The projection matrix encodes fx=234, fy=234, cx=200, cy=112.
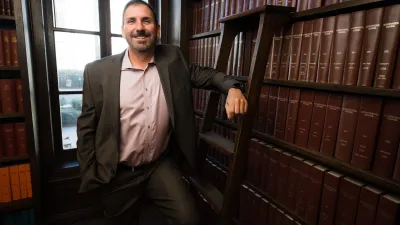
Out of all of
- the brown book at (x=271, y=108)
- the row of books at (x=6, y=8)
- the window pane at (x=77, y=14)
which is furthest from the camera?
the window pane at (x=77, y=14)

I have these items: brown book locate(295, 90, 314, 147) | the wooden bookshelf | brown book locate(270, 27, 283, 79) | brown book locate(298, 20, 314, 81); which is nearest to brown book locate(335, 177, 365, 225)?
brown book locate(295, 90, 314, 147)

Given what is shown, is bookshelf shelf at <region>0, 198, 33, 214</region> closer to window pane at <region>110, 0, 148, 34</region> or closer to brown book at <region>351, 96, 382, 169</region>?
window pane at <region>110, 0, 148, 34</region>

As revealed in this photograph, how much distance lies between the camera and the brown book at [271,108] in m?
1.20

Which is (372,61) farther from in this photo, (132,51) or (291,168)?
(132,51)

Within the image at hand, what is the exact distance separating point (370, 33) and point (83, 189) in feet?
4.82

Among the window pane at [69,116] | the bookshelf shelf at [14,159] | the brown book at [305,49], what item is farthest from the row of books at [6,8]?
the brown book at [305,49]

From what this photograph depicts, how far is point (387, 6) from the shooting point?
768 millimetres

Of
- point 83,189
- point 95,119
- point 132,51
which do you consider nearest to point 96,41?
point 132,51

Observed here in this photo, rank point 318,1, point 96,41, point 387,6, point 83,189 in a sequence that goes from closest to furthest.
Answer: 1. point 387,6
2. point 318,1
3. point 83,189
4. point 96,41

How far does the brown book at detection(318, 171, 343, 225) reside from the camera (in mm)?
934

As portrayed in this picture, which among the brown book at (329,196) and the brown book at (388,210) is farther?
the brown book at (329,196)

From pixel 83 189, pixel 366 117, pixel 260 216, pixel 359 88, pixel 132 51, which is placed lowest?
pixel 260 216

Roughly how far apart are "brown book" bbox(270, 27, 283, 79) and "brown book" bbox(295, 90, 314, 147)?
0.18 meters

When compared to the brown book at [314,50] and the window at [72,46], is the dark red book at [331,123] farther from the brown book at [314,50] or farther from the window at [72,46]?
the window at [72,46]
